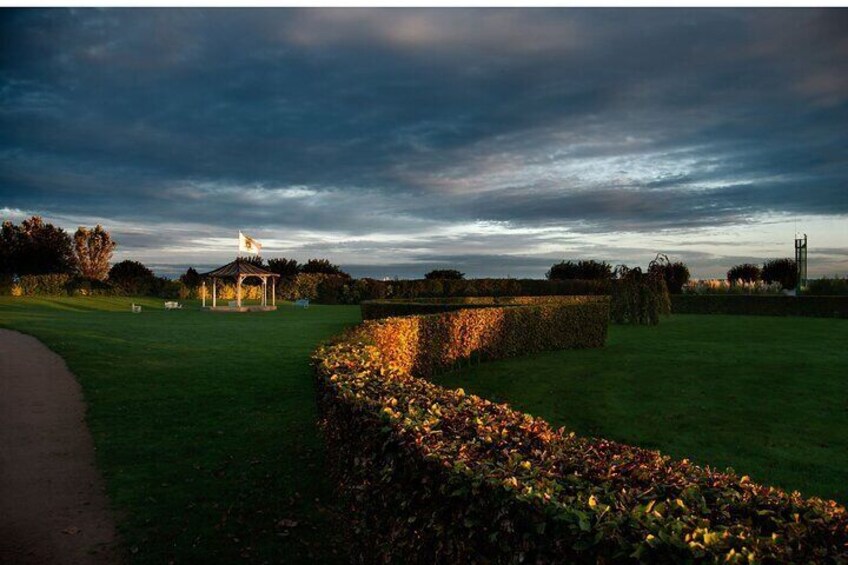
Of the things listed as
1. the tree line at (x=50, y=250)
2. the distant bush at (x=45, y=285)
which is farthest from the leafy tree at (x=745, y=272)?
the tree line at (x=50, y=250)

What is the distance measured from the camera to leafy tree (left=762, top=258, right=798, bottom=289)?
151ft

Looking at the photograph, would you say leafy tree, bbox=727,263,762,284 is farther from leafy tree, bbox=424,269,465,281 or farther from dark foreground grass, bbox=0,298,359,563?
dark foreground grass, bbox=0,298,359,563

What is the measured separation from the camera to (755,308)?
33.2 metres

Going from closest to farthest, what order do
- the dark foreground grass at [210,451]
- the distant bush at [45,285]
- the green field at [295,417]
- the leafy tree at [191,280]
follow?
1. the dark foreground grass at [210,451]
2. the green field at [295,417]
3. the distant bush at [45,285]
4. the leafy tree at [191,280]

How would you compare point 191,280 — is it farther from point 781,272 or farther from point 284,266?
point 781,272

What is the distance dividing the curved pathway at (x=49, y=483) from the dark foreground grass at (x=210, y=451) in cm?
20

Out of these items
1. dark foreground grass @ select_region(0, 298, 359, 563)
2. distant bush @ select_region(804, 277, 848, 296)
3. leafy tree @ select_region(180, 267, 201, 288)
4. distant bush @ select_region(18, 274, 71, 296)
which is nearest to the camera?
dark foreground grass @ select_region(0, 298, 359, 563)

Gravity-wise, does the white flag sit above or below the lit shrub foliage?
above

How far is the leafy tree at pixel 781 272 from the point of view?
151 ft

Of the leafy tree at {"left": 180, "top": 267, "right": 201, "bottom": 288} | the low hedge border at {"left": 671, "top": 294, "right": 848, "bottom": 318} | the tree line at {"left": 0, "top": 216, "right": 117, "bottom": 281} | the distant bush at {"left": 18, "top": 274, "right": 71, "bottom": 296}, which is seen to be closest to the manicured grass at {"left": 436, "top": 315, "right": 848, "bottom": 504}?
the low hedge border at {"left": 671, "top": 294, "right": 848, "bottom": 318}

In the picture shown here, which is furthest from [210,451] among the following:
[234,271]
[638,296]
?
[234,271]

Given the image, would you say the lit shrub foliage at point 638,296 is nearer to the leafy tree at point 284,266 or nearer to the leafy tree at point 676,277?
the leafy tree at point 676,277

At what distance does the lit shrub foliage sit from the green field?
6.88 metres

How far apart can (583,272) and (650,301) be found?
2421 cm
